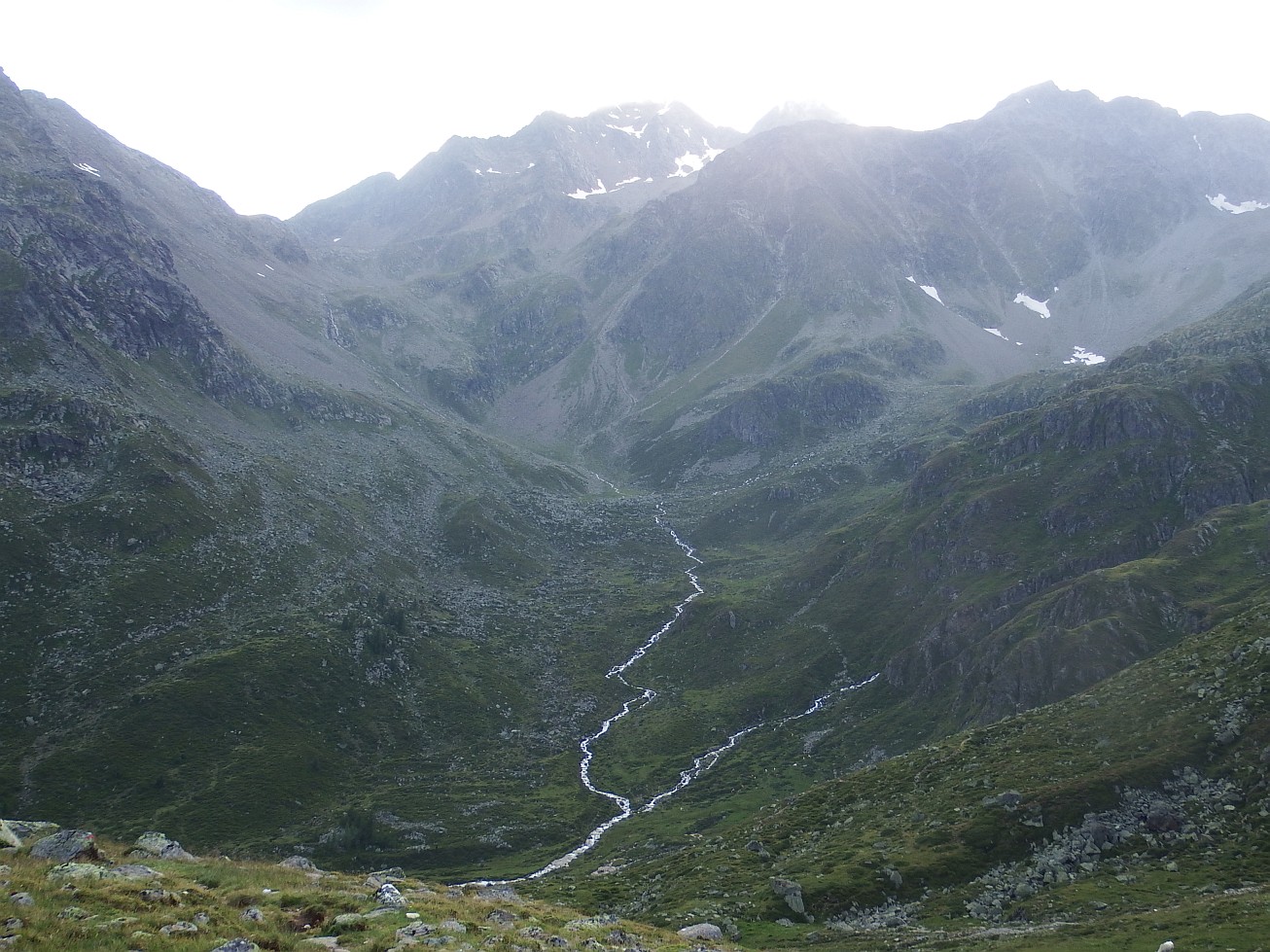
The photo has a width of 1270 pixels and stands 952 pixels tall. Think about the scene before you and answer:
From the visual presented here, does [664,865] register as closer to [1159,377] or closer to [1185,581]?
[1185,581]

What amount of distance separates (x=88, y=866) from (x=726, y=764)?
125m

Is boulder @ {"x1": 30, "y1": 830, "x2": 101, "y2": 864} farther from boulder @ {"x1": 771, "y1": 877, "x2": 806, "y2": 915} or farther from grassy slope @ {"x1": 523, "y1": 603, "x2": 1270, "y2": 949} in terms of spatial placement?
boulder @ {"x1": 771, "y1": 877, "x2": 806, "y2": 915}

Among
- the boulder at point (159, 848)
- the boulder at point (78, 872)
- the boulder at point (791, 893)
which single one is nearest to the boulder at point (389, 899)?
the boulder at point (78, 872)

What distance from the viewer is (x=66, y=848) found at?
28719 millimetres

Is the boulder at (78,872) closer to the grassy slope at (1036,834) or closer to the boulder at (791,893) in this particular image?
the grassy slope at (1036,834)

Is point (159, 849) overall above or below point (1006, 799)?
above

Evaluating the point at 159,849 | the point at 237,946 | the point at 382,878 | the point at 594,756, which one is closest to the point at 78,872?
the point at 237,946

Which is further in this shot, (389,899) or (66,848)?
(389,899)

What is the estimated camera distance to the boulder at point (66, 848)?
28.2 meters

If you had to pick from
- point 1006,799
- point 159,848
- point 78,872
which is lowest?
point 1006,799

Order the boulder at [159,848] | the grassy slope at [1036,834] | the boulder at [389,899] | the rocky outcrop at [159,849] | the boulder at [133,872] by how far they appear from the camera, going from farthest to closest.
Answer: the grassy slope at [1036,834] → the boulder at [159,848] → the rocky outcrop at [159,849] → the boulder at [389,899] → the boulder at [133,872]

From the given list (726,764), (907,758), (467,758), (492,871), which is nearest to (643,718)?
(726,764)

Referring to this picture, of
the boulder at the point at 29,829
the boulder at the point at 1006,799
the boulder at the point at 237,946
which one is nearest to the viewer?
the boulder at the point at 237,946

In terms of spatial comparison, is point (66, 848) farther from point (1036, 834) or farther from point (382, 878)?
point (1036, 834)
